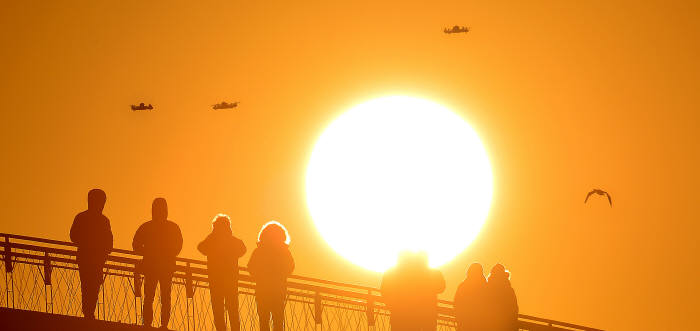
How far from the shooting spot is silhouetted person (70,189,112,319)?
19.8m

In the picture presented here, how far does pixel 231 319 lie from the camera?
19484mm

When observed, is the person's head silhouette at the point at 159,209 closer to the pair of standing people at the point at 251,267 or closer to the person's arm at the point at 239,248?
the pair of standing people at the point at 251,267

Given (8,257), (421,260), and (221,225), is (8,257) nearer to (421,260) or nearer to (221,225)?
(221,225)

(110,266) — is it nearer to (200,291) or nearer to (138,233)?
(200,291)

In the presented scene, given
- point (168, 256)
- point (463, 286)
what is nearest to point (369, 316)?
point (463, 286)

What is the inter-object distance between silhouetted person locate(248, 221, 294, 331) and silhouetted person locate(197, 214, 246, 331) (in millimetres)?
320

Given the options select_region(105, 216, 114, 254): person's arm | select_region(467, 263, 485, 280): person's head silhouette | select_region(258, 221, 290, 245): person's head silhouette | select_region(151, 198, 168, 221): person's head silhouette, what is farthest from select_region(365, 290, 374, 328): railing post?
select_region(105, 216, 114, 254): person's arm

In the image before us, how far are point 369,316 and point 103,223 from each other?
16.3 feet

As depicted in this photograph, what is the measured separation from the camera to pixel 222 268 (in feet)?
63.6

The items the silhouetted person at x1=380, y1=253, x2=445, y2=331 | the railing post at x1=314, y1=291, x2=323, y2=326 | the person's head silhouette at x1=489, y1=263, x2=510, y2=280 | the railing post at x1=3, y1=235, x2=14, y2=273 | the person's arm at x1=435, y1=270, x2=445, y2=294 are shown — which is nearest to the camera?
the silhouetted person at x1=380, y1=253, x2=445, y2=331

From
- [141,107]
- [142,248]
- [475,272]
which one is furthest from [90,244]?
[141,107]

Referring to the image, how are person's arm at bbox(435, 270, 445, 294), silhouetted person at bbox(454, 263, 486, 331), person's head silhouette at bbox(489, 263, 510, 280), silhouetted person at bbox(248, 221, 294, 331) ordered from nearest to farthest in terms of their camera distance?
silhouetted person at bbox(248, 221, 294, 331) < person's arm at bbox(435, 270, 445, 294) < silhouetted person at bbox(454, 263, 486, 331) < person's head silhouette at bbox(489, 263, 510, 280)

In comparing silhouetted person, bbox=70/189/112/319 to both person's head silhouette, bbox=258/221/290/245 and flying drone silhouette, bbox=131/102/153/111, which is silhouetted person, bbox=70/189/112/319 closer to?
person's head silhouette, bbox=258/221/290/245

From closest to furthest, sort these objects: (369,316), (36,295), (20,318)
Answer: (20,318), (369,316), (36,295)
